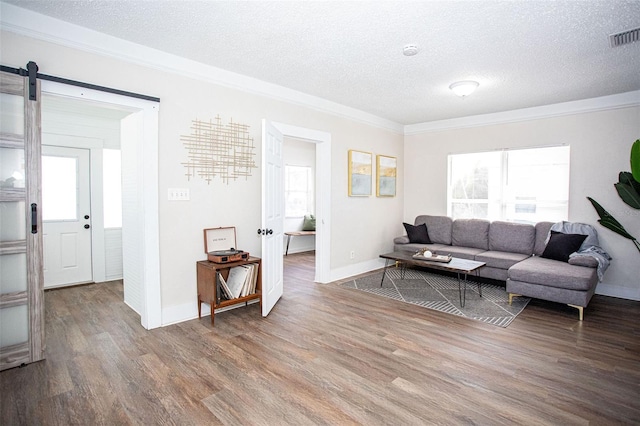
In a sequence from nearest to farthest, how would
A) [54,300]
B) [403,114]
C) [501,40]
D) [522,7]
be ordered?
1. [522,7]
2. [501,40]
3. [54,300]
4. [403,114]

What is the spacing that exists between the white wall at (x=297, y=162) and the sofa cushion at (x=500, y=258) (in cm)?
390

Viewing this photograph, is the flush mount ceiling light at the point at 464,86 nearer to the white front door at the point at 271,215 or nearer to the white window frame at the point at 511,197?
→ the white window frame at the point at 511,197

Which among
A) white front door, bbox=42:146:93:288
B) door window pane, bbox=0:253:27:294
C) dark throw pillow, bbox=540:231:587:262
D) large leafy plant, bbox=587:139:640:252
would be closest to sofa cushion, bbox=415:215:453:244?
dark throw pillow, bbox=540:231:587:262

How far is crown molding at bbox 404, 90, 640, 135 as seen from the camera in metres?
4.23

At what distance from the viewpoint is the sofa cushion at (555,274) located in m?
3.43

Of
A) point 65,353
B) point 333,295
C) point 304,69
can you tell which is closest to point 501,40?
point 304,69

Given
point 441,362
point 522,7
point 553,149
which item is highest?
point 522,7

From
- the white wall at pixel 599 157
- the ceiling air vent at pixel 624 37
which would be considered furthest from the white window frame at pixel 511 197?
the ceiling air vent at pixel 624 37

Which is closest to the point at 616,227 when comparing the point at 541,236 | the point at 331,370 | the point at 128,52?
the point at 541,236

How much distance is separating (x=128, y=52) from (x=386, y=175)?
4.21m

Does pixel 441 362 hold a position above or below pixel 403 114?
below

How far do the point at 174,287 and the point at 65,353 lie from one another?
95cm

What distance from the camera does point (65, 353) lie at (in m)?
2.65

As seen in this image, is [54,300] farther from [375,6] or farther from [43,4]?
[375,6]
